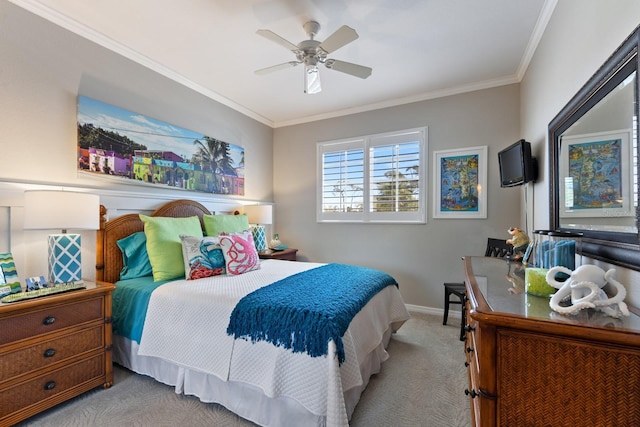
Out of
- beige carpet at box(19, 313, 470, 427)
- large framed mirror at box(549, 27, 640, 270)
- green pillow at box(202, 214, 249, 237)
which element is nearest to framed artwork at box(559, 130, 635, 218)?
large framed mirror at box(549, 27, 640, 270)

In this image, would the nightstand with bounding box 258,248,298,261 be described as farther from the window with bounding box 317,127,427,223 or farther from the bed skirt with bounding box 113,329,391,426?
the bed skirt with bounding box 113,329,391,426

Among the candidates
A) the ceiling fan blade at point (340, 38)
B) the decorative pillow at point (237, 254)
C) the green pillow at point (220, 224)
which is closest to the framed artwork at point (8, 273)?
the decorative pillow at point (237, 254)

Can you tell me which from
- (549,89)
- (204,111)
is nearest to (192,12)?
(204,111)

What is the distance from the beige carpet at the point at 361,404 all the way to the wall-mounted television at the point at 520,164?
1.65 m

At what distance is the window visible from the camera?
12.0 feet

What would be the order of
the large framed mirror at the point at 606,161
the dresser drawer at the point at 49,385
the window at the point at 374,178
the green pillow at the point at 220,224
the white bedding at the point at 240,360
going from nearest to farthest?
the large framed mirror at the point at 606,161
the white bedding at the point at 240,360
the dresser drawer at the point at 49,385
the green pillow at the point at 220,224
the window at the point at 374,178

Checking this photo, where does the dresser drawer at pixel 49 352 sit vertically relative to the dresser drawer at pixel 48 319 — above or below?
below

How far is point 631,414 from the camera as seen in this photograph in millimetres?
771

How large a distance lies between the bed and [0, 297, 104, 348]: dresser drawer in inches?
→ 10.1

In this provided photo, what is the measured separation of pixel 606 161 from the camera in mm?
1232

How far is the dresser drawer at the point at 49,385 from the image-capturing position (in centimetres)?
158

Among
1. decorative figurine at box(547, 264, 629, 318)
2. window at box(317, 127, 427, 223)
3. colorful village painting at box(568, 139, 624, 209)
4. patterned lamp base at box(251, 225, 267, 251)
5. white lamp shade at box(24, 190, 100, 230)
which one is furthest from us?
patterned lamp base at box(251, 225, 267, 251)

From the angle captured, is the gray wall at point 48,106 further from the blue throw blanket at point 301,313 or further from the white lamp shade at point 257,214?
the blue throw blanket at point 301,313

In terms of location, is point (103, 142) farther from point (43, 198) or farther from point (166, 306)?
point (166, 306)
